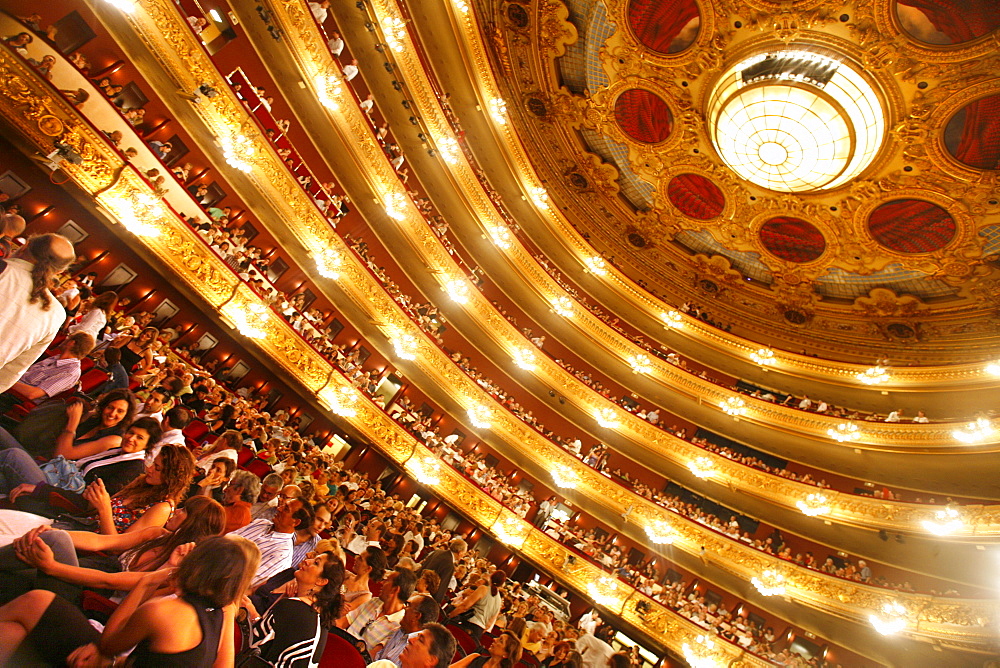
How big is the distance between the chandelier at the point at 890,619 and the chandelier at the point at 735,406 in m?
6.19

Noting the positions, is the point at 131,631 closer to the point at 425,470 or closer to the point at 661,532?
the point at 425,470

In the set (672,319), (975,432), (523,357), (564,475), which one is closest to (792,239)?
(672,319)

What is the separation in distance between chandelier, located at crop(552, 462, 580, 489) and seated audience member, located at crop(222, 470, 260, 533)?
12.3 meters

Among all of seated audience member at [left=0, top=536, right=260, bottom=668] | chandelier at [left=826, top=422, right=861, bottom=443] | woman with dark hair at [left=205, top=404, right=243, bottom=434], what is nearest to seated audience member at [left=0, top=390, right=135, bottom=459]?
seated audience member at [left=0, top=536, right=260, bottom=668]

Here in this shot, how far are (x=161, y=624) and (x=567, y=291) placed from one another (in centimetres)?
1675

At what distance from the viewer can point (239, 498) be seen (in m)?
4.11

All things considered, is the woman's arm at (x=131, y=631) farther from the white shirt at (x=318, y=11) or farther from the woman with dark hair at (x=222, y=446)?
the white shirt at (x=318, y=11)

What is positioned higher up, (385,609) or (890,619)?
(890,619)

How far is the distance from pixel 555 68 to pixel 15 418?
17.5 metres

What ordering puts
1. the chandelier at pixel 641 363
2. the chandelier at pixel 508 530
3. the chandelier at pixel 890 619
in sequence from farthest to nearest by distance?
the chandelier at pixel 641 363 < the chandelier at pixel 508 530 < the chandelier at pixel 890 619

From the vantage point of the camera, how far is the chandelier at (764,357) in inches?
682

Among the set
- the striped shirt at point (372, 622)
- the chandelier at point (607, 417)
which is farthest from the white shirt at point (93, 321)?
the chandelier at point (607, 417)

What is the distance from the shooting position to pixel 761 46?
14125 millimetres

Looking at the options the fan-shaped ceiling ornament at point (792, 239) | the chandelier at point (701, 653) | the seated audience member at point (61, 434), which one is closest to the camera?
the seated audience member at point (61, 434)
